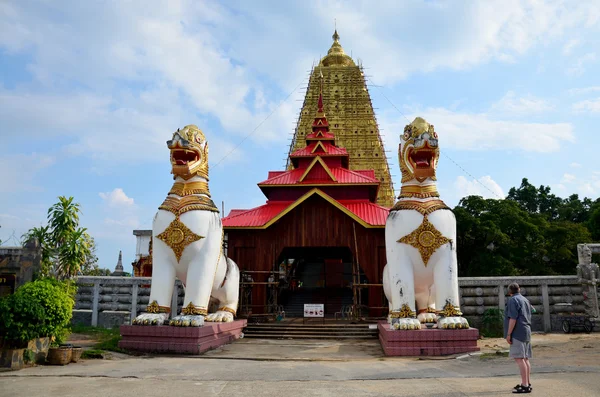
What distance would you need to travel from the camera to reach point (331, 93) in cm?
2994

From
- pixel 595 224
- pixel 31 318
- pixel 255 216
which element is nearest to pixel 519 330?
pixel 31 318

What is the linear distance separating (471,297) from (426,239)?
197 inches

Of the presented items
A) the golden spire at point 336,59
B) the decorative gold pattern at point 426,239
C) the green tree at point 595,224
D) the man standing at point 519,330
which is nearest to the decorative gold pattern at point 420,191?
the decorative gold pattern at point 426,239

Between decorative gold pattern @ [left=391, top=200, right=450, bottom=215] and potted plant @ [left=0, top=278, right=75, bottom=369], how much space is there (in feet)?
20.0

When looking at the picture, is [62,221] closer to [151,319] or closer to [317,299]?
[151,319]

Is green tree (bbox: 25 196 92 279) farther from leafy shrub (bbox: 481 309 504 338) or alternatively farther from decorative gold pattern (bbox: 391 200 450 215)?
leafy shrub (bbox: 481 309 504 338)

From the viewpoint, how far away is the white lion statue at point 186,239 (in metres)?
9.14

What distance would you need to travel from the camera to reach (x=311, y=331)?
1195 centimetres

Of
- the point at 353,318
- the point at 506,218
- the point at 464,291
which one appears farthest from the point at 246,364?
the point at 506,218

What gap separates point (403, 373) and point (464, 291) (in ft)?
23.5

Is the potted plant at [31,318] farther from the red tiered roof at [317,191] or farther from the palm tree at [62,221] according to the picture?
the red tiered roof at [317,191]

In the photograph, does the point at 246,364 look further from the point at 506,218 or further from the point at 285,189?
the point at 506,218

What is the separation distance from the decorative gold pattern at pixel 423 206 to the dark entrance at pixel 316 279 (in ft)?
22.6

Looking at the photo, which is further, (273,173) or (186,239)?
(273,173)
